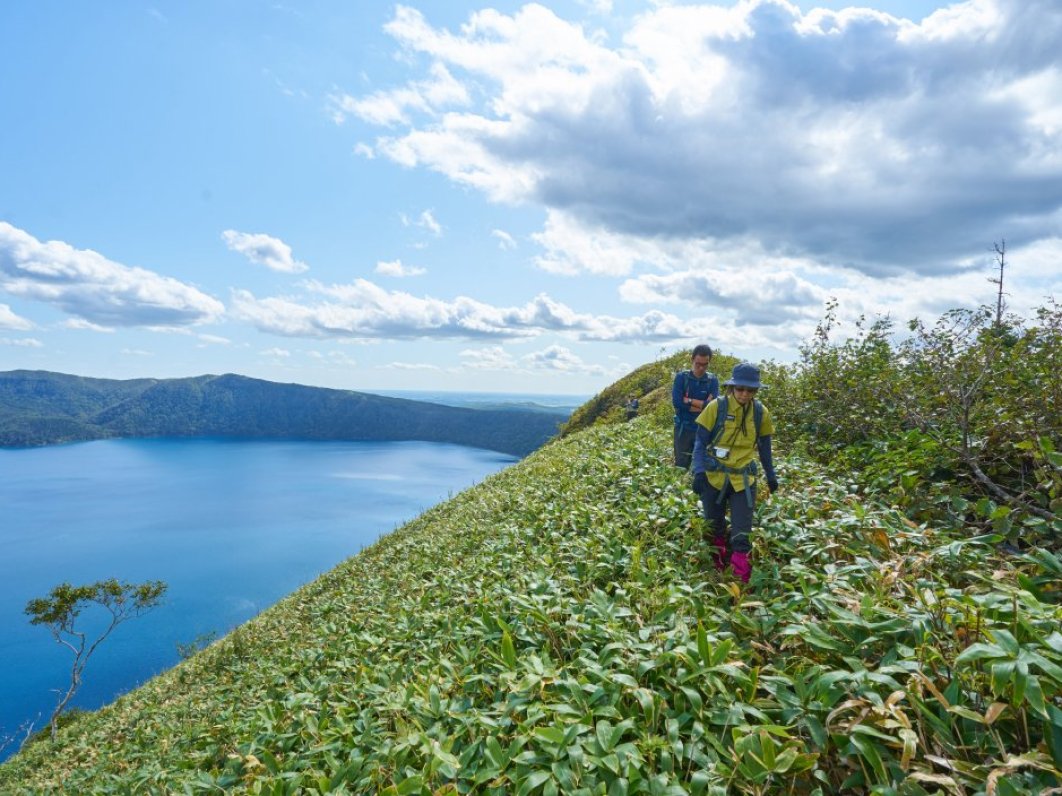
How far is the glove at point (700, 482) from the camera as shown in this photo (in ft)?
22.6

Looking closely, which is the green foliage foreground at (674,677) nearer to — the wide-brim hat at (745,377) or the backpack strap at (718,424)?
the backpack strap at (718,424)

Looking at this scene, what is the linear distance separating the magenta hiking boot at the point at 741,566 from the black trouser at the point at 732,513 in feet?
0.22

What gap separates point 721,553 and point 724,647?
308cm

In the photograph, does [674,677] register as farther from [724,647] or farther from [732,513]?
[732,513]

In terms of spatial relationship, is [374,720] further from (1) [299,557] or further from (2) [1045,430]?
(1) [299,557]

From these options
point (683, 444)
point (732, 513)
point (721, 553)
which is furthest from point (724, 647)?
point (683, 444)

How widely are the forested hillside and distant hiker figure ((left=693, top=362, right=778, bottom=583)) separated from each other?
1.53 feet

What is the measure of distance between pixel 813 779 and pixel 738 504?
3568 mm

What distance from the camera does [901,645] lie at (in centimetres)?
341

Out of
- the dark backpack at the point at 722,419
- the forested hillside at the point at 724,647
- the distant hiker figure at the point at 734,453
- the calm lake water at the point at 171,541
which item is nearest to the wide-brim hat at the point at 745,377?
the distant hiker figure at the point at 734,453

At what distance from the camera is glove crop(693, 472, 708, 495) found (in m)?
6.88

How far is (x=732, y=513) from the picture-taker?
6465 millimetres

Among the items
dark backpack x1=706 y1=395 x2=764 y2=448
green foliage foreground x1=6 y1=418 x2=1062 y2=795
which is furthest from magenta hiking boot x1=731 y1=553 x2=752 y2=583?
dark backpack x1=706 y1=395 x2=764 y2=448

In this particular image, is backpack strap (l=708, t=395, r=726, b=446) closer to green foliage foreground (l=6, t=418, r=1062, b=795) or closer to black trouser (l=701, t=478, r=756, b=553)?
black trouser (l=701, t=478, r=756, b=553)
